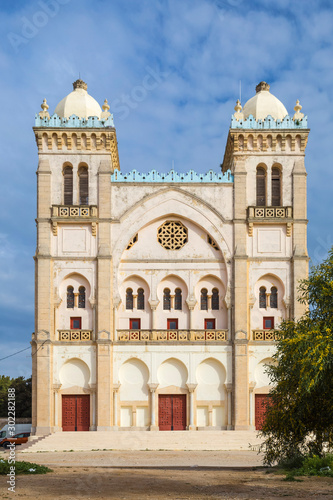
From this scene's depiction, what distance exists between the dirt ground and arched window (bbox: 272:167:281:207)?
20247mm

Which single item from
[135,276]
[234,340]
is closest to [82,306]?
[135,276]

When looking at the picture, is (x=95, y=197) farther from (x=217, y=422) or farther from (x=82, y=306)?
(x=217, y=422)

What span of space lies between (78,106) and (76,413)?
64.6 feet

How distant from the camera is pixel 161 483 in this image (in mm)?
22219

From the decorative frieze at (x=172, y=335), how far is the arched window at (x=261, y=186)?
883 cm

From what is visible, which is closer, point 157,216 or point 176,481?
point 176,481

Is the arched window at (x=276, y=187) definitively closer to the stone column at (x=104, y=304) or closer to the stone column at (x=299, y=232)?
the stone column at (x=299, y=232)

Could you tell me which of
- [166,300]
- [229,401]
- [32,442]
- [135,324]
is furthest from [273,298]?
[32,442]

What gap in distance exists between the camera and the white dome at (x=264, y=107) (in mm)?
47781

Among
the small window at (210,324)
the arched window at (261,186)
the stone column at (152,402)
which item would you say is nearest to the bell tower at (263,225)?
the arched window at (261,186)

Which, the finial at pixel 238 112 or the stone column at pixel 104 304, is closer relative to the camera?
the stone column at pixel 104 304

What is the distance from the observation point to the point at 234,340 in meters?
44.1

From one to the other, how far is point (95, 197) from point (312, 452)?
81.2 ft

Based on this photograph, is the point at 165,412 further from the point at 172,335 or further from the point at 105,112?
the point at 105,112
